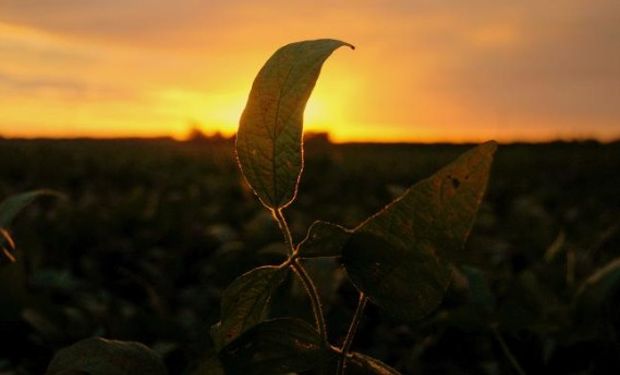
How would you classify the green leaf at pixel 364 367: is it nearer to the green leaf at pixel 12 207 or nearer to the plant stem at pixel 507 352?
the plant stem at pixel 507 352

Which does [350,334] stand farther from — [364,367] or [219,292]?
[219,292]

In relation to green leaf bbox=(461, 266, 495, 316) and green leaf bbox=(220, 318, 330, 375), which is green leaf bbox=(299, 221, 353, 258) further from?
green leaf bbox=(461, 266, 495, 316)

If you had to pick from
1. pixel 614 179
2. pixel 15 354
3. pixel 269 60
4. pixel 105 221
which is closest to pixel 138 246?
pixel 105 221

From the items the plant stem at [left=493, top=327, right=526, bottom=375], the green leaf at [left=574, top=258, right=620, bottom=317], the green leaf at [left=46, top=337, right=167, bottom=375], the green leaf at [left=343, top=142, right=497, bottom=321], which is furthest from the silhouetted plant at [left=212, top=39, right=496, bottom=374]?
the green leaf at [left=574, top=258, right=620, bottom=317]

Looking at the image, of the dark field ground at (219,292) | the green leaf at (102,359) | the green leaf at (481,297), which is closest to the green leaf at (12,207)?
the dark field ground at (219,292)

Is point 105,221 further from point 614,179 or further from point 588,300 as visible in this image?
point 614,179

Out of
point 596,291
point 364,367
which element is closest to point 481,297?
point 596,291
